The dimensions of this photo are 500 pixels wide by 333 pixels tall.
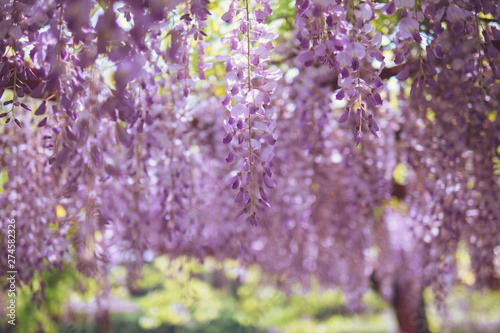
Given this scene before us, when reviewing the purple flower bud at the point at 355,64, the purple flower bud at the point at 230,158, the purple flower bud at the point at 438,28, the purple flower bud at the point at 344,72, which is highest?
the purple flower bud at the point at 438,28

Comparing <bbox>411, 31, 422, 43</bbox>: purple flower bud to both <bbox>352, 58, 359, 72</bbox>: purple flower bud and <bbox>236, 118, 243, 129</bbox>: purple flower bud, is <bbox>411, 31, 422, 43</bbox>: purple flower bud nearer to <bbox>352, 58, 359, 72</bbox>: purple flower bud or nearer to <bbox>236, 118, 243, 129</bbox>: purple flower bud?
<bbox>352, 58, 359, 72</bbox>: purple flower bud

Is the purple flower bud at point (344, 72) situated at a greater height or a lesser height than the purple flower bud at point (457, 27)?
lesser

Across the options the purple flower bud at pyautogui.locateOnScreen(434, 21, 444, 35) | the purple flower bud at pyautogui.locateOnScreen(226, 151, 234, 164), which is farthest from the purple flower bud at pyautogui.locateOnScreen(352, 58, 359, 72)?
the purple flower bud at pyautogui.locateOnScreen(226, 151, 234, 164)

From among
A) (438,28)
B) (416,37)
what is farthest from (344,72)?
(438,28)

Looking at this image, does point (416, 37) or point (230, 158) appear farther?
point (230, 158)

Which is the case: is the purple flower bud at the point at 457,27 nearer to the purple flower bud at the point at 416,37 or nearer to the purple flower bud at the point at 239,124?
the purple flower bud at the point at 416,37

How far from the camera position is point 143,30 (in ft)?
3.02

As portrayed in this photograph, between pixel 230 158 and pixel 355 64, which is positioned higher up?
pixel 355 64

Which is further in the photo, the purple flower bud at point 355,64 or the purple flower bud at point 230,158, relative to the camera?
the purple flower bud at point 230,158

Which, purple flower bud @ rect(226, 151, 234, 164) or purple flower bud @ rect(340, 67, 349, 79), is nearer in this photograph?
purple flower bud @ rect(340, 67, 349, 79)

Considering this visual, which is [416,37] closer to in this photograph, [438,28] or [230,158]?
[438,28]

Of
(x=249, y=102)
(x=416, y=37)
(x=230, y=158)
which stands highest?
(x=416, y=37)

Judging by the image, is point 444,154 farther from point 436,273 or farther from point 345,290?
point 345,290

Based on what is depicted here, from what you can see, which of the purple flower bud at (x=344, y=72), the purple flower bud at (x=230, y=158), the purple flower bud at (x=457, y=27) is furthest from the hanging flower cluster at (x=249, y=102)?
the purple flower bud at (x=457, y=27)
